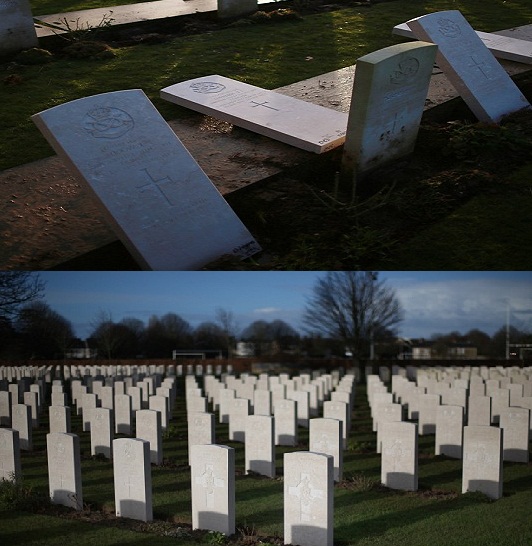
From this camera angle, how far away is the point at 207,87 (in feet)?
37.0

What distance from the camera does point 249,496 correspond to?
19.9 ft

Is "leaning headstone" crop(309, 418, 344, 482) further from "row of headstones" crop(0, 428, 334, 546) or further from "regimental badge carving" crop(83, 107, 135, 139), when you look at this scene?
"regimental badge carving" crop(83, 107, 135, 139)

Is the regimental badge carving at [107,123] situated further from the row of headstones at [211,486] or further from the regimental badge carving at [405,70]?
the row of headstones at [211,486]

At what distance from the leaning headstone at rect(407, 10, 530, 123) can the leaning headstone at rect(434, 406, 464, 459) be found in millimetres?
4550

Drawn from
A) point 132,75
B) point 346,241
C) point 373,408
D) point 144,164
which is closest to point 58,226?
point 144,164

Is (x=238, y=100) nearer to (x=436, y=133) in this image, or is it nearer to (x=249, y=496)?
(x=436, y=133)

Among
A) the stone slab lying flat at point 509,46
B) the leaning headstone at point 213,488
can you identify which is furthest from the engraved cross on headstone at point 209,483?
the stone slab lying flat at point 509,46

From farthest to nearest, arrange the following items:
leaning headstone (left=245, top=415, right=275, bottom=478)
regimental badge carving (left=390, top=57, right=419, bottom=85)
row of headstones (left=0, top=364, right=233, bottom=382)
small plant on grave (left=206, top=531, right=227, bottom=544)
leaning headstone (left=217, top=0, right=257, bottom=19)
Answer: leaning headstone (left=217, top=0, right=257, bottom=19) → row of headstones (left=0, top=364, right=233, bottom=382) → regimental badge carving (left=390, top=57, right=419, bottom=85) → leaning headstone (left=245, top=415, right=275, bottom=478) → small plant on grave (left=206, top=531, right=227, bottom=544)

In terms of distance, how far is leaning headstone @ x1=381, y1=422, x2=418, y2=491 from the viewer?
6168 millimetres

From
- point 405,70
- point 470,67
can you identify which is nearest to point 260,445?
point 405,70


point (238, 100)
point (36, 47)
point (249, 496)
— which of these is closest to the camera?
point (249, 496)

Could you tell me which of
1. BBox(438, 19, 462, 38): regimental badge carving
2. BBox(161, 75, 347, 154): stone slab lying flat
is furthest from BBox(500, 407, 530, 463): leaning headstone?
BBox(438, 19, 462, 38): regimental badge carving

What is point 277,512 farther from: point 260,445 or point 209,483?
point 260,445

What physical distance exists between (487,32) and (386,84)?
7.74 m
